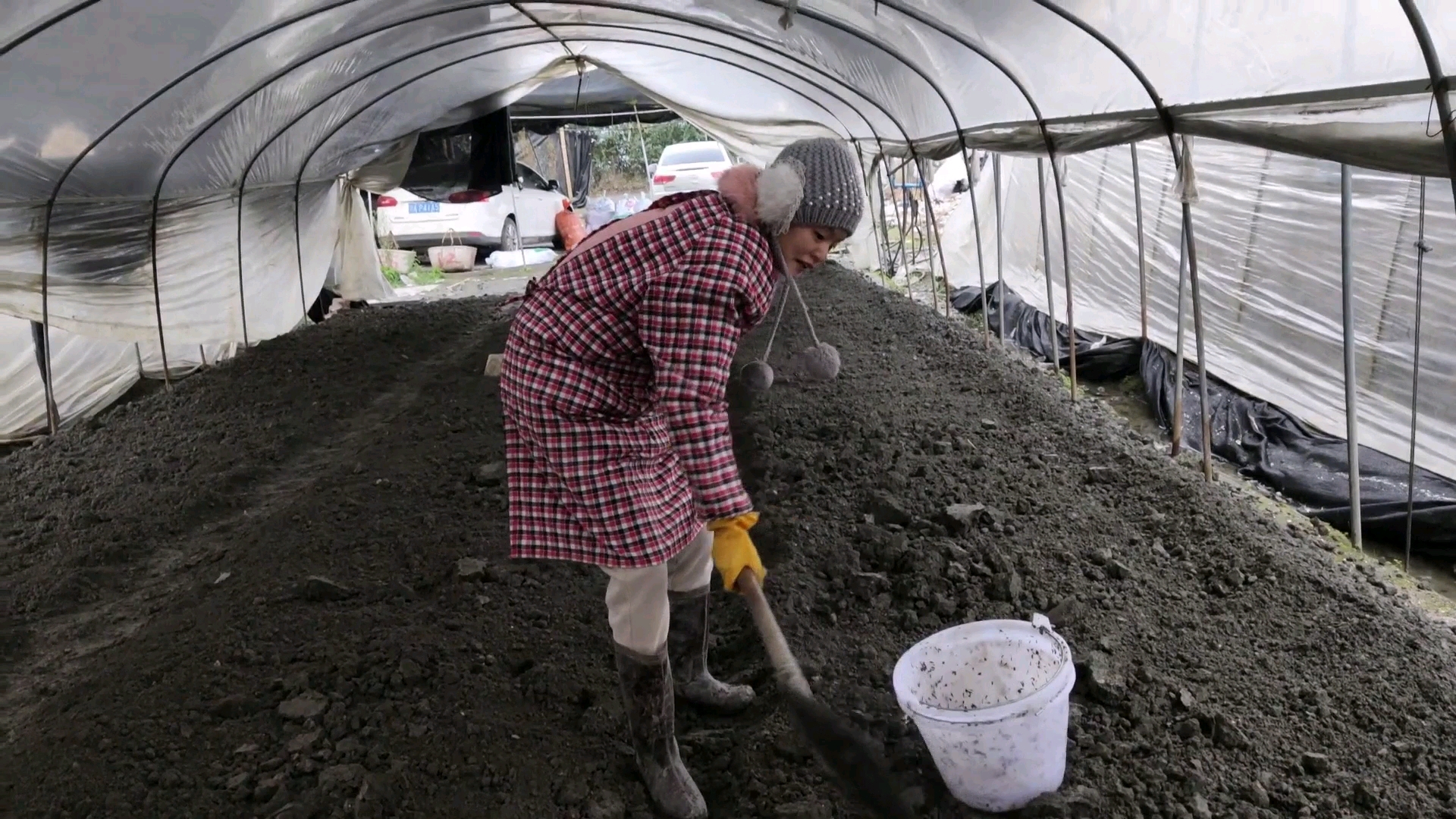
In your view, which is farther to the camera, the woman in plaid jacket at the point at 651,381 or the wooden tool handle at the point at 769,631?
the wooden tool handle at the point at 769,631

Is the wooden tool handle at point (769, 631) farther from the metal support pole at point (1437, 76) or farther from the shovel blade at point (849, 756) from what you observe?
the metal support pole at point (1437, 76)

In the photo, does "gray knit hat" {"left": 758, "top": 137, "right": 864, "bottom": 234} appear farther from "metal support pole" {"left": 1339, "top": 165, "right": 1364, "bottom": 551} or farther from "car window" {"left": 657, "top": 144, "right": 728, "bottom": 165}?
"car window" {"left": 657, "top": 144, "right": 728, "bottom": 165}

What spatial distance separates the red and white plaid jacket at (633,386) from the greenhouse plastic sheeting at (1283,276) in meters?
3.66

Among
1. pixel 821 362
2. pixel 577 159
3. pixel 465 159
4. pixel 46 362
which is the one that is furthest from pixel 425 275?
pixel 821 362

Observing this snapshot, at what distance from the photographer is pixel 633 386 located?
79.7 inches

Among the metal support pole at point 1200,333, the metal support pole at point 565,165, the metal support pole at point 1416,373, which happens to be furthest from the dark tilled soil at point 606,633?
the metal support pole at point 565,165

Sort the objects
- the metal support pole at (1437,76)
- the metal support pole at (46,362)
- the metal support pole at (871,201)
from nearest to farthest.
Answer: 1. the metal support pole at (1437,76)
2. the metal support pole at (46,362)
3. the metal support pole at (871,201)

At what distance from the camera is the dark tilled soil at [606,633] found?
2.31 metres

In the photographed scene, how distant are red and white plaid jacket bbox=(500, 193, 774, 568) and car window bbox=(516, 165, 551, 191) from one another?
13.6 m

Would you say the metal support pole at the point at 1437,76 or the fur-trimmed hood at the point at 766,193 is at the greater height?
the metal support pole at the point at 1437,76

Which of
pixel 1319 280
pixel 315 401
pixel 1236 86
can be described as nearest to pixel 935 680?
pixel 1236 86

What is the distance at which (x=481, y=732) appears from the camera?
8.12 feet

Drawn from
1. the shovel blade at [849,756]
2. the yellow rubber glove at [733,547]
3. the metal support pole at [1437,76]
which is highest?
the metal support pole at [1437,76]

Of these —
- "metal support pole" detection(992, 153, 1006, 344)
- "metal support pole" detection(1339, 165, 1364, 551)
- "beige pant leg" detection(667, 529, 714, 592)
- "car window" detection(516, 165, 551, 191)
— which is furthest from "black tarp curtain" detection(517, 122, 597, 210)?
"beige pant leg" detection(667, 529, 714, 592)
